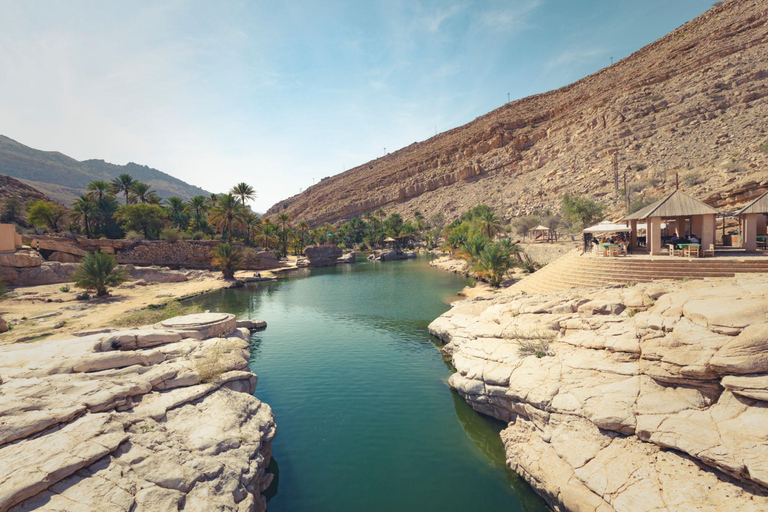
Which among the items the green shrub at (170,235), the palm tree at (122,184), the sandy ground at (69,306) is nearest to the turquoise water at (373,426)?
the sandy ground at (69,306)

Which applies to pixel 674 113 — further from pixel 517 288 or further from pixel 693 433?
pixel 693 433

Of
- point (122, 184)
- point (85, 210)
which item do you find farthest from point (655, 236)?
point (122, 184)

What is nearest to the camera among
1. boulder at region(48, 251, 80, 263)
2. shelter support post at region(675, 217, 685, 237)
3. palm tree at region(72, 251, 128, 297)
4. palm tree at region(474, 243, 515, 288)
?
shelter support post at region(675, 217, 685, 237)

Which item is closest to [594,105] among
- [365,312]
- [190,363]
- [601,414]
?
[365,312]

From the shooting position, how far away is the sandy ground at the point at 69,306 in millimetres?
15156

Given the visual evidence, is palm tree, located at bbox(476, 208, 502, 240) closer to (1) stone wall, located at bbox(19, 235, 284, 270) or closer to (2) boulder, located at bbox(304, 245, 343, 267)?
(2) boulder, located at bbox(304, 245, 343, 267)

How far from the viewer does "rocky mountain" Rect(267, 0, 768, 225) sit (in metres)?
38.4

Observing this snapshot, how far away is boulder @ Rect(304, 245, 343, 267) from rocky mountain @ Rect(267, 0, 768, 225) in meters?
37.1

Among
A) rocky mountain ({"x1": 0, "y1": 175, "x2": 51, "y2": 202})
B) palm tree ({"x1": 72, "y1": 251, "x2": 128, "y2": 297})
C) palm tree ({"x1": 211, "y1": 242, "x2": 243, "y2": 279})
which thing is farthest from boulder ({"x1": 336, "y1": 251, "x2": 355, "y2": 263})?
rocky mountain ({"x1": 0, "y1": 175, "x2": 51, "y2": 202})

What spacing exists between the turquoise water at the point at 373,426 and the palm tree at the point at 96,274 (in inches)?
604

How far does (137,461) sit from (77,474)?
794 mm

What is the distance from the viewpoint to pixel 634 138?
2062 inches

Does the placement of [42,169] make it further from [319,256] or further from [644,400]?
[644,400]

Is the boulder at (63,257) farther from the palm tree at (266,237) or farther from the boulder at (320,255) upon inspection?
the boulder at (320,255)
